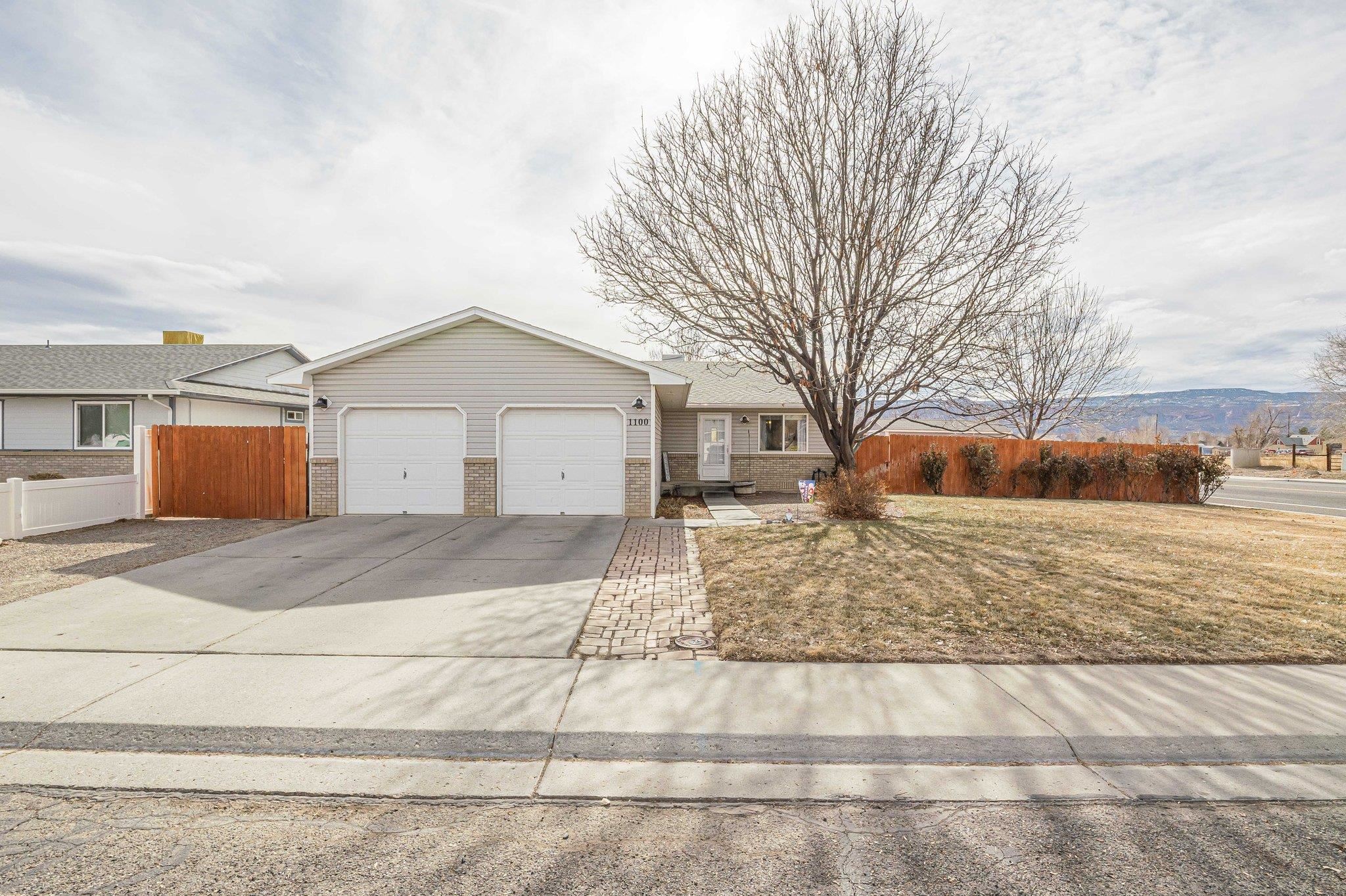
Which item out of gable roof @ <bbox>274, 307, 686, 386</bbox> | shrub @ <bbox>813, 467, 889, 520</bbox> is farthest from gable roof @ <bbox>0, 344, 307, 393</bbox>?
shrub @ <bbox>813, 467, 889, 520</bbox>

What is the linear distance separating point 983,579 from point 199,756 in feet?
24.5

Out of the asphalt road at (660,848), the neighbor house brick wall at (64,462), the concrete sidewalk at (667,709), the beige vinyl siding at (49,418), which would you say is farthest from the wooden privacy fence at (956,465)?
the neighbor house brick wall at (64,462)

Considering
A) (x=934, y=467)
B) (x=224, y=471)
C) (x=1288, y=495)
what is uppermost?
(x=224, y=471)

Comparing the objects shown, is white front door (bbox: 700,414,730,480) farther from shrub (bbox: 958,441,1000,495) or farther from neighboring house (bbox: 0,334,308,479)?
neighboring house (bbox: 0,334,308,479)

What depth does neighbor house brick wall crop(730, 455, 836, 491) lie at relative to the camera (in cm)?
2083

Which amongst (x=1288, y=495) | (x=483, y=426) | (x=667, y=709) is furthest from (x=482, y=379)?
(x=1288, y=495)

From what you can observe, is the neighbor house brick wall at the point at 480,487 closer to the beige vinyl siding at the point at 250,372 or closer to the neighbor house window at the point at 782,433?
the beige vinyl siding at the point at 250,372

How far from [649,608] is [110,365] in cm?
2250

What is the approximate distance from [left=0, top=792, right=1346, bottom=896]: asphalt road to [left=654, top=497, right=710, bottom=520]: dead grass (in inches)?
411

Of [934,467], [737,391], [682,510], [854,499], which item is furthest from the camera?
[737,391]

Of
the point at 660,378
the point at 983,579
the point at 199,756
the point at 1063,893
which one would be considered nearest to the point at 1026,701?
the point at 1063,893

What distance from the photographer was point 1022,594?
6.75 m

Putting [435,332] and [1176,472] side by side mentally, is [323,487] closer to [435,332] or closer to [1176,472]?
[435,332]

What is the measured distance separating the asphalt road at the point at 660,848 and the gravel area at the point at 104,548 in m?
6.01
